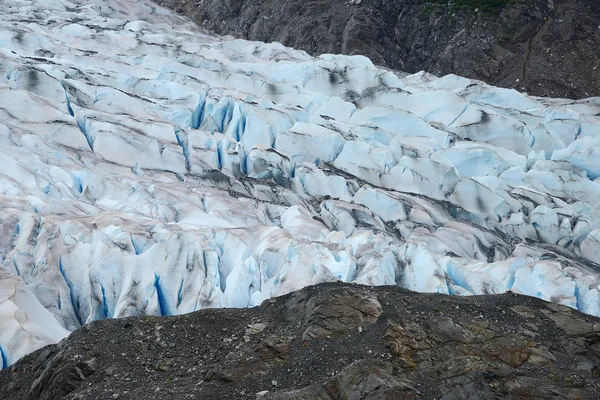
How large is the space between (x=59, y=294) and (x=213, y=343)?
606cm

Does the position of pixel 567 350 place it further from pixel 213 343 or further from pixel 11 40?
pixel 11 40

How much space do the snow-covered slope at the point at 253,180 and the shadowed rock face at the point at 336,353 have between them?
8.41 feet

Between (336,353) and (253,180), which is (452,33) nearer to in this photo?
(253,180)

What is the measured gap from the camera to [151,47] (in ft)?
104

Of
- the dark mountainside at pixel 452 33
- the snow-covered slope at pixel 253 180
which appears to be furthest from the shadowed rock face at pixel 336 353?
the dark mountainside at pixel 452 33

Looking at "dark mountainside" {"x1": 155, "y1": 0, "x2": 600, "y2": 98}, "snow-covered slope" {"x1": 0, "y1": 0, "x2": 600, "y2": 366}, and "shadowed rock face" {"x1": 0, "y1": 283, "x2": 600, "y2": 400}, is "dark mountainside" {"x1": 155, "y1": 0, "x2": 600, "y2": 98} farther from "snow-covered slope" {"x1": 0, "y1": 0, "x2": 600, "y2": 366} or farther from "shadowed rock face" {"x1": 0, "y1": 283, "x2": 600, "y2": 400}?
"shadowed rock face" {"x1": 0, "y1": 283, "x2": 600, "y2": 400}

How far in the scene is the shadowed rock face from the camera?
26.8 ft

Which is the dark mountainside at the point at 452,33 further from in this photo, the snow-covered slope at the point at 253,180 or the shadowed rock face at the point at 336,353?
the shadowed rock face at the point at 336,353

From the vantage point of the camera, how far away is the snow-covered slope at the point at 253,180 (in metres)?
15.0

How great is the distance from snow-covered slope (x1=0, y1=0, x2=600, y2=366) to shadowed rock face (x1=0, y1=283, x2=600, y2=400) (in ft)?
8.41

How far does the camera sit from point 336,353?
8867 mm

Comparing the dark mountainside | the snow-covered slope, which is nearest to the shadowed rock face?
the snow-covered slope

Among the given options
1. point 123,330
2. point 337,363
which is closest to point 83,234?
point 123,330

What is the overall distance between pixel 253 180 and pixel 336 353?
1354 cm
